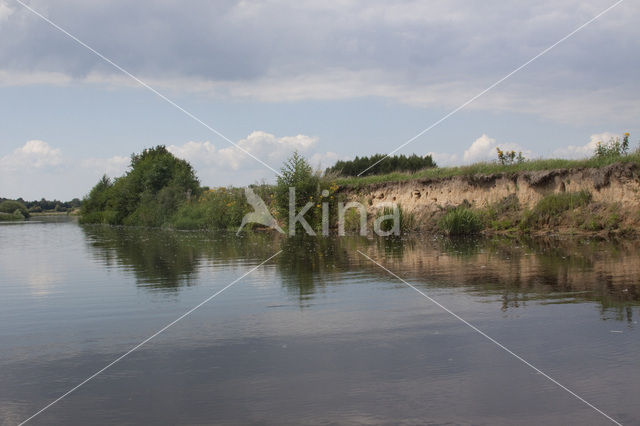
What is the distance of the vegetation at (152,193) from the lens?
4922 cm

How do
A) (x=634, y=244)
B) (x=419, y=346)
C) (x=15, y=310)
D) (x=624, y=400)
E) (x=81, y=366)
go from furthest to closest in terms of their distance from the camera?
(x=634, y=244)
(x=15, y=310)
(x=419, y=346)
(x=81, y=366)
(x=624, y=400)

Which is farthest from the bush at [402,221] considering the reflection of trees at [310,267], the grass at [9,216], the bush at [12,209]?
the bush at [12,209]

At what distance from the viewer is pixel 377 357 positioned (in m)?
5.27

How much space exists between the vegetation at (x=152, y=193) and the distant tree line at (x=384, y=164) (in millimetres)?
14226

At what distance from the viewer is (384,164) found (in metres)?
52.9

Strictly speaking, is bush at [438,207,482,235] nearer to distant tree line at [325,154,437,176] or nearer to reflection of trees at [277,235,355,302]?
reflection of trees at [277,235,355,302]

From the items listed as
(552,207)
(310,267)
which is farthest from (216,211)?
(310,267)

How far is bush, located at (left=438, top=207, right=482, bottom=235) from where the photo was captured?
25.2m

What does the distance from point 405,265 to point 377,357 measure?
801cm

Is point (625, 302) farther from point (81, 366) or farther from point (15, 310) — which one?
point (15, 310)

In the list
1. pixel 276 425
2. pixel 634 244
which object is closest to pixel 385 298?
pixel 276 425

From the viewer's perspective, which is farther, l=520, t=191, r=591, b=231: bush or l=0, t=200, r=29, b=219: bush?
l=0, t=200, r=29, b=219: bush

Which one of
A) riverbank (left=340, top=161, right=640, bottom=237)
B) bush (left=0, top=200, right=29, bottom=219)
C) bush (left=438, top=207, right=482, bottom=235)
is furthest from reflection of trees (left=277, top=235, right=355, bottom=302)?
bush (left=0, top=200, right=29, bottom=219)

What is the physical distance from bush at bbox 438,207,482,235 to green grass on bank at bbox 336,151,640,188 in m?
2.57
